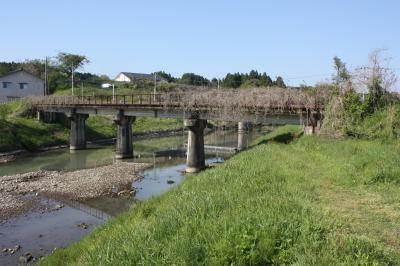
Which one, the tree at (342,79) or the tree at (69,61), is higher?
the tree at (69,61)

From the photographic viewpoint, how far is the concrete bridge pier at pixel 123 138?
3650 cm

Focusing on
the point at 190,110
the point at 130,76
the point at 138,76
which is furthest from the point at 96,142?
the point at 138,76

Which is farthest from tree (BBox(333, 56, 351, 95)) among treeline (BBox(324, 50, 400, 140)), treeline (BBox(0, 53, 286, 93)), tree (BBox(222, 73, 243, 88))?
tree (BBox(222, 73, 243, 88))

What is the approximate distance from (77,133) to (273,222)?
39.7m

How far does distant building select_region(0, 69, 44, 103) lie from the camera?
6600cm

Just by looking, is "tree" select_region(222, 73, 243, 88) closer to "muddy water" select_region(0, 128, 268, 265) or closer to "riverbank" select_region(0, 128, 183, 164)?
"riverbank" select_region(0, 128, 183, 164)

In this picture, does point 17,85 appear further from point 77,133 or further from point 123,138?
point 123,138

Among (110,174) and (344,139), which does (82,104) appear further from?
(344,139)

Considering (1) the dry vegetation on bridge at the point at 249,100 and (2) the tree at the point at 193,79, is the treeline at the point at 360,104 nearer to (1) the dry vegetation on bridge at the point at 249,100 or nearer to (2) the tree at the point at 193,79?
(1) the dry vegetation on bridge at the point at 249,100

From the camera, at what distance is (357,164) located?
13.7 meters

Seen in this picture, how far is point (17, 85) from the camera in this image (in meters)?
67.6

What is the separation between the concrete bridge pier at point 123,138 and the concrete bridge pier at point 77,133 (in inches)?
362

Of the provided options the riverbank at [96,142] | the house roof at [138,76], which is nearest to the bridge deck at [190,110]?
the riverbank at [96,142]

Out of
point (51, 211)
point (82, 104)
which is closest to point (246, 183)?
point (51, 211)
